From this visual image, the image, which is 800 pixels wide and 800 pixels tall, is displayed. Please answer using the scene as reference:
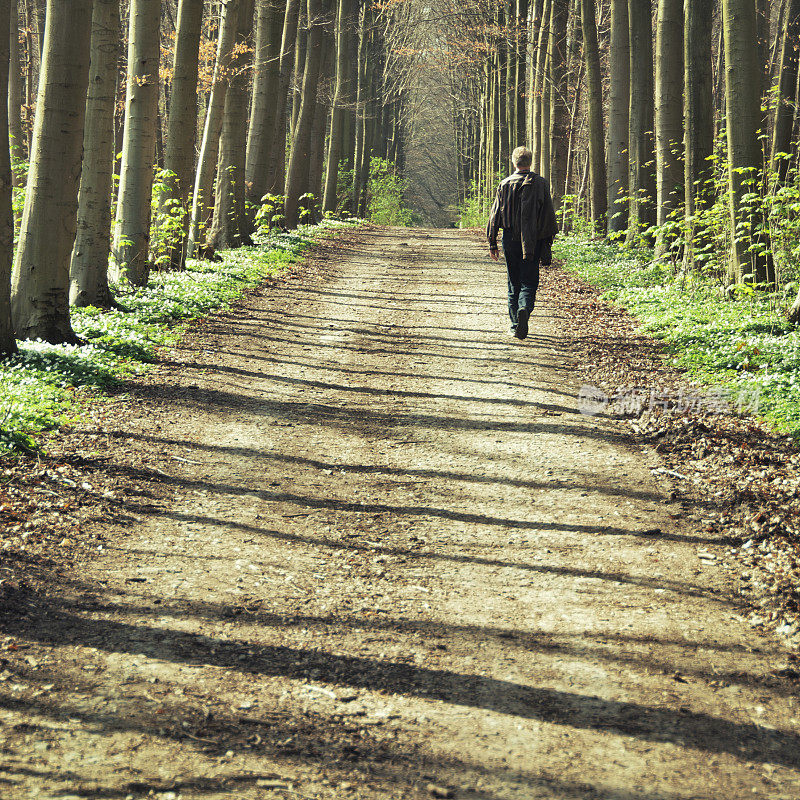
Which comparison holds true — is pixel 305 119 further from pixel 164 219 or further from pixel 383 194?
pixel 383 194

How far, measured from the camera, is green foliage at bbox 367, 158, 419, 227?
44.2m

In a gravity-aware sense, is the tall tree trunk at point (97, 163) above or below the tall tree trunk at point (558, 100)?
below

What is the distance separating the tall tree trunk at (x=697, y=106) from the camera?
12344mm

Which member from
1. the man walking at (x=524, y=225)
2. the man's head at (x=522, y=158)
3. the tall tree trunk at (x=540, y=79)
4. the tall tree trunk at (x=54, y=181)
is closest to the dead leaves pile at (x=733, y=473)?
the man walking at (x=524, y=225)

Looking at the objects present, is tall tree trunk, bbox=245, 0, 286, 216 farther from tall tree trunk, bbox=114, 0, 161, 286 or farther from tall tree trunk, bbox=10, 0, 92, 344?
tall tree trunk, bbox=10, 0, 92, 344

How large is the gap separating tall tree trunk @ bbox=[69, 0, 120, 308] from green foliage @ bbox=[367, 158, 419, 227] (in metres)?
34.1

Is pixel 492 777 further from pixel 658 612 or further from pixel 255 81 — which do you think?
pixel 255 81

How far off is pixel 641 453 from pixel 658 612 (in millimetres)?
2360

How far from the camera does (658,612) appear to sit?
3.94 meters

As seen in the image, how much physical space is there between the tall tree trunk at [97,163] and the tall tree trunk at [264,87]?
7233 millimetres

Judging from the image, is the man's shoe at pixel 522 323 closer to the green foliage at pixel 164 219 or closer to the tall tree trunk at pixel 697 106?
the tall tree trunk at pixel 697 106

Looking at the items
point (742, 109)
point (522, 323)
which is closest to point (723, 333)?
point (522, 323)

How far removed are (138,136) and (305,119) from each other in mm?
11874

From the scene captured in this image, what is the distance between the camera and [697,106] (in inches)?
492
